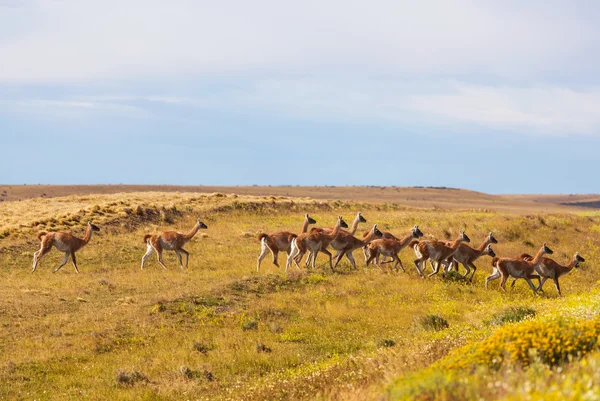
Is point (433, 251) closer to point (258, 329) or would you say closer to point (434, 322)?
point (434, 322)

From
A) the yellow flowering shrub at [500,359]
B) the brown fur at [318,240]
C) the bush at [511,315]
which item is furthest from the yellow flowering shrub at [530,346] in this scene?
the brown fur at [318,240]

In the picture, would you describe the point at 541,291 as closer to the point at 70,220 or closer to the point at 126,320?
the point at 126,320

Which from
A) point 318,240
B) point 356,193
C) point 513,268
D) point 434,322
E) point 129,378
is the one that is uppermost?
point 356,193

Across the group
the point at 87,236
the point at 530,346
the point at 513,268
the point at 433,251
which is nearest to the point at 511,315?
the point at 530,346

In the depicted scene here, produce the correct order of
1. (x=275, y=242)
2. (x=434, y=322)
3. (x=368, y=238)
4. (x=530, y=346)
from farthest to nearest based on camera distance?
(x=368, y=238)
(x=275, y=242)
(x=434, y=322)
(x=530, y=346)

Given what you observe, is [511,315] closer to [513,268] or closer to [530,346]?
[530,346]

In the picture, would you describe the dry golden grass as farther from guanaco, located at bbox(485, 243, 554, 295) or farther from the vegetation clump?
the vegetation clump

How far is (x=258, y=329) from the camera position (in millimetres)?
17938

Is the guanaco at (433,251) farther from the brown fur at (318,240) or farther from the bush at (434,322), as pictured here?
the bush at (434,322)

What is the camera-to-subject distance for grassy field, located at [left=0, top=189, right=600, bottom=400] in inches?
323

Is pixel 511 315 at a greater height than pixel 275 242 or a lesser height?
lesser

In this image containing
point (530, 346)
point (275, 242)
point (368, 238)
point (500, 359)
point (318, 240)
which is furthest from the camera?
point (368, 238)

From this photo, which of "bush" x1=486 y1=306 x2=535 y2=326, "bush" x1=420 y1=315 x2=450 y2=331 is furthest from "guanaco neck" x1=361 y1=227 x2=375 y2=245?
"bush" x1=486 y1=306 x2=535 y2=326

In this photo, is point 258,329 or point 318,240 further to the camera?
point 318,240
